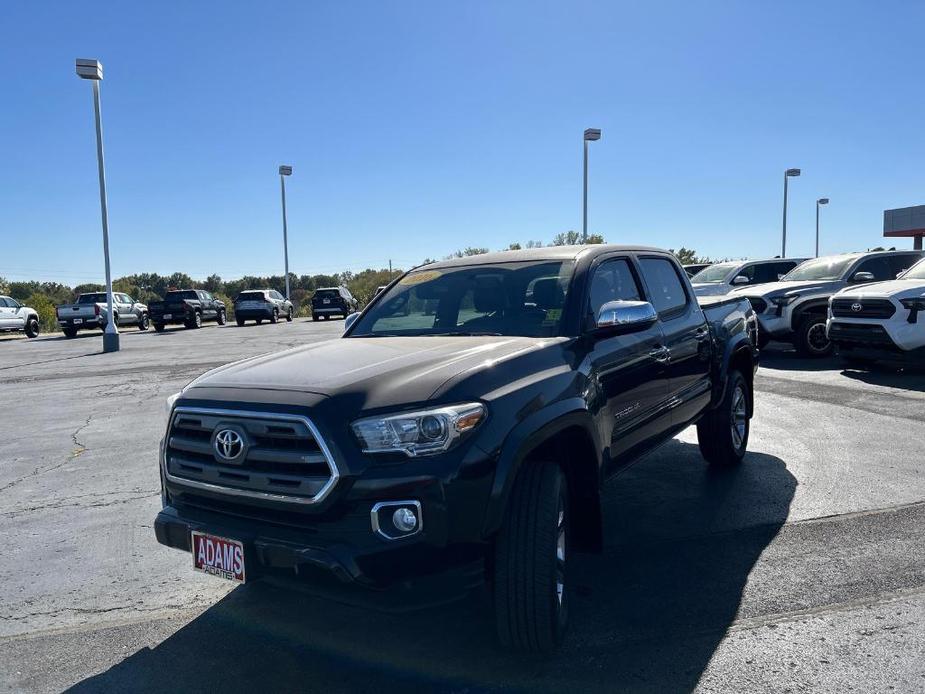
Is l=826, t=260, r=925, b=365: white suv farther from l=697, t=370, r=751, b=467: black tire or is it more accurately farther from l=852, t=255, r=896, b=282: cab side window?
l=697, t=370, r=751, b=467: black tire

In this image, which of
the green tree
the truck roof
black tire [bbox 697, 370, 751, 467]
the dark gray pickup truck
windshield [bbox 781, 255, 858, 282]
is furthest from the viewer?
the green tree

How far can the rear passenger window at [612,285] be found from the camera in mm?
4008

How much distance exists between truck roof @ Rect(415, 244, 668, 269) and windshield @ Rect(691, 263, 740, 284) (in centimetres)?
1265

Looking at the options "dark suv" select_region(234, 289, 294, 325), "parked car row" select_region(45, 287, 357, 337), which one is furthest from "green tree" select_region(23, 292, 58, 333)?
"dark suv" select_region(234, 289, 294, 325)

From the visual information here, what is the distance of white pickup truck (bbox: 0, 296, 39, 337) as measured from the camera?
26802mm

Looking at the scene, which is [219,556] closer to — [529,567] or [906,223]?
[529,567]

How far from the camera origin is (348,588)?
2.58 meters

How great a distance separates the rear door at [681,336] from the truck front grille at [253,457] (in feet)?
8.71

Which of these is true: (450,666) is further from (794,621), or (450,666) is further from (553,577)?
(794,621)

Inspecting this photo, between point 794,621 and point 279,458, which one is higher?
point 279,458

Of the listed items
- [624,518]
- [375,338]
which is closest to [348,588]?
[375,338]

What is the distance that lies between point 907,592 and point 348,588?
2813mm

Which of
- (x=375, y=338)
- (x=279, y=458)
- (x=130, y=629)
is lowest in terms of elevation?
(x=130, y=629)

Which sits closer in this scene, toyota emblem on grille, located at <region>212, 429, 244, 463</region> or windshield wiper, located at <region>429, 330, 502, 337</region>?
toyota emblem on grille, located at <region>212, 429, 244, 463</region>
